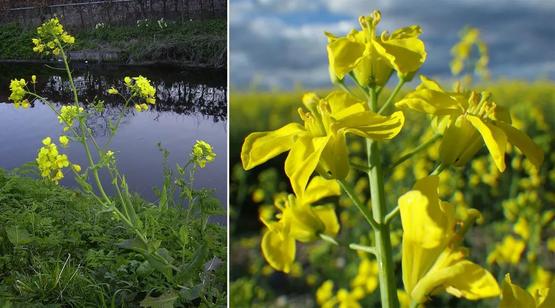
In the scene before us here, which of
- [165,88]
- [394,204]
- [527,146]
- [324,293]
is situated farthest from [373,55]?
[394,204]

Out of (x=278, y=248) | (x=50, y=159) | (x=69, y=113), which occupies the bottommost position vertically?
(x=50, y=159)

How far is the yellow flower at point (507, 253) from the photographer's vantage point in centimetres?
182

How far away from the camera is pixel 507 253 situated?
183 centimetres

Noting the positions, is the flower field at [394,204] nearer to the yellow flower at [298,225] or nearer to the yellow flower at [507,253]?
the yellow flower at [507,253]

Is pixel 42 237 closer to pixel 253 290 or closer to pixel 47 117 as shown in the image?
pixel 47 117

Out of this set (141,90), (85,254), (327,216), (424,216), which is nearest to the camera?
(424,216)

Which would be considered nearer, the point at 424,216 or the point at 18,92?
the point at 424,216

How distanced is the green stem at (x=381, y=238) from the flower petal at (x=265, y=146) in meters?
0.06

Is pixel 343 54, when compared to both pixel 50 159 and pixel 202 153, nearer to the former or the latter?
pixel 202 153

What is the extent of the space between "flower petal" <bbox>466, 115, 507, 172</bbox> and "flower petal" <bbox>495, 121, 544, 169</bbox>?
0.01 meters

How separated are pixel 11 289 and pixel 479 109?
1.47 metres

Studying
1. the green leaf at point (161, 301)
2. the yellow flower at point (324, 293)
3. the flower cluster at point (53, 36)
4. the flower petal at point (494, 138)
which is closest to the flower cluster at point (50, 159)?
the flower cluster at point (53, 36)

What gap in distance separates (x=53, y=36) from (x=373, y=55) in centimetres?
136

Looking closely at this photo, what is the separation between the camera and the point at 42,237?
1855 millimetres
